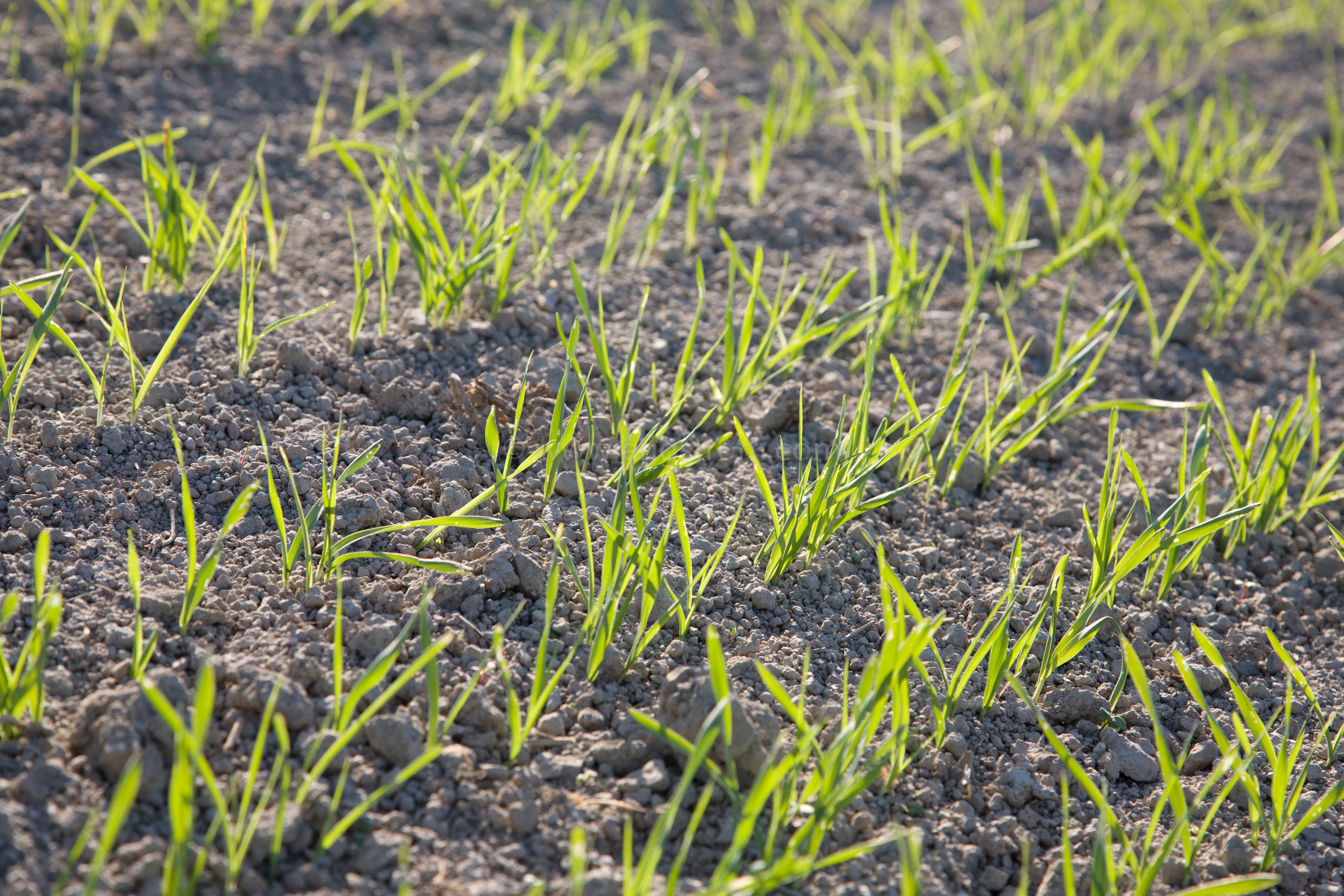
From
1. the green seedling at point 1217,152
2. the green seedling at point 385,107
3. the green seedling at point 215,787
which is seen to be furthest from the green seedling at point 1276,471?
the green seedling at point 385,107

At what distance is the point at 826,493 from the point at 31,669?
3.78ft

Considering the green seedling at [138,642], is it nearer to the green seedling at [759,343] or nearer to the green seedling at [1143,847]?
the green seedling at [759,343]

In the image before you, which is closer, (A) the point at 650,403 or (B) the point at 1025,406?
(B) the point at 1025,406

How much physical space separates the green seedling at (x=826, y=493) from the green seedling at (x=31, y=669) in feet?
3.26

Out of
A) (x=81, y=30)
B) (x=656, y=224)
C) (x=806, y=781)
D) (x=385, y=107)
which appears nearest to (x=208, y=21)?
(x=81, y=30)

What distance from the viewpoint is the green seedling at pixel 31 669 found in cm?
123

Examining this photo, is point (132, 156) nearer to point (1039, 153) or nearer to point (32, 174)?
point (32, 174)

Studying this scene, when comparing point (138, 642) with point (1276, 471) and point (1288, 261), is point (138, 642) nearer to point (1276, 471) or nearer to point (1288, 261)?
point (1276, 471)

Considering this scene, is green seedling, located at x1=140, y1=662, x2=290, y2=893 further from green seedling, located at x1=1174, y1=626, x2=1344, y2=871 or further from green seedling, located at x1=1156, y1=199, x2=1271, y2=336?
green seedling, located at x1=1156, y1=199, x2=1271, y2=336

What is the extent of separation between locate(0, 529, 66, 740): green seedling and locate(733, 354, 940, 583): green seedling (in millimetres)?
994

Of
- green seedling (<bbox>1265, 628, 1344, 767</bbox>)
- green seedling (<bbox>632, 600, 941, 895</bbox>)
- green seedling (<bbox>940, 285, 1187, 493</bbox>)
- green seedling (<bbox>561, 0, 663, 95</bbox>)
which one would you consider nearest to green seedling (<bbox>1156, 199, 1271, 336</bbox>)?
green seedling (<bbox>940, 285, 1187, 493</bbox>)

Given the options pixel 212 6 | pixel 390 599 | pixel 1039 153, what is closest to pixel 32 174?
pixel 212 6

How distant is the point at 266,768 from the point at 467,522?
433 mm

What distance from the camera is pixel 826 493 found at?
5.43 ft
